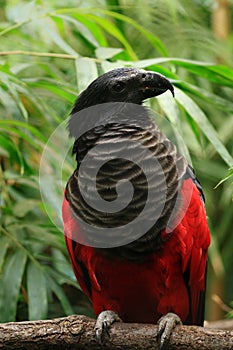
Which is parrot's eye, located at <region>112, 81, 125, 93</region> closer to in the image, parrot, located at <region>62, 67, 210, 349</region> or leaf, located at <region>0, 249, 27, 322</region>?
parrot, located at <region>62, 67, 210, 349</region>

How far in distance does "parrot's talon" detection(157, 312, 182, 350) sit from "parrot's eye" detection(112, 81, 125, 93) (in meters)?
0.84

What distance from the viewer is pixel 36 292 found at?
9.35 ft

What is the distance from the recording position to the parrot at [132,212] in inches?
91.0

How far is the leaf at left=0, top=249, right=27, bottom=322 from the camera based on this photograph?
2766mm

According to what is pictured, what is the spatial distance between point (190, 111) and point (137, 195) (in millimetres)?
512

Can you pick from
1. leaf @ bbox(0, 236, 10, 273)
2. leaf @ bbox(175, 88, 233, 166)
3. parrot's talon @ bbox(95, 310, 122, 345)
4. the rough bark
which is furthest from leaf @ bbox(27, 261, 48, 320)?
leaf @ bbox(175, 88, 233, 166)

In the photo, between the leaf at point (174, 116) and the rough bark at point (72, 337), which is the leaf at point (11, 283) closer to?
the rough bark at point (72, 337)

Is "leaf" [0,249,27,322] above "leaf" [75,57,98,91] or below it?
below

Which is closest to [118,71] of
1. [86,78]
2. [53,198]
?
[86,78]

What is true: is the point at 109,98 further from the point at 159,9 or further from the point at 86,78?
the point at 159,9

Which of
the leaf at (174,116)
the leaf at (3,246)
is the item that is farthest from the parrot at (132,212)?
the leaf at (3,246)

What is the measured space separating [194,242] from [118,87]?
64 cm

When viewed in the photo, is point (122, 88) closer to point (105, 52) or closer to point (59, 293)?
point (105, 52)

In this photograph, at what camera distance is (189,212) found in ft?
7.80
